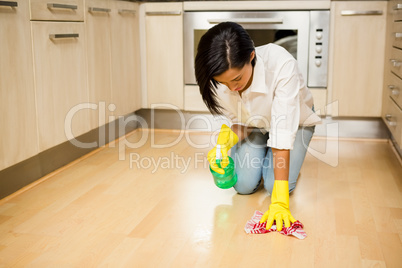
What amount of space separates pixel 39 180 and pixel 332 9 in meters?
1.86

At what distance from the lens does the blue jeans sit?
2.06 metres

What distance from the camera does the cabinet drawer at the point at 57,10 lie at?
82.4 inches

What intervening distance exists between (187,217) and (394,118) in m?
1.24

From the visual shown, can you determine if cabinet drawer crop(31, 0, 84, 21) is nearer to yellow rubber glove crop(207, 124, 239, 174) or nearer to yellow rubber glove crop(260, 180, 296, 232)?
yellow rubber glove crop(207, 124, 239, 174)

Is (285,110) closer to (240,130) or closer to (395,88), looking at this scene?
(240,130)

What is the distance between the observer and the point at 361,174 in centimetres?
235

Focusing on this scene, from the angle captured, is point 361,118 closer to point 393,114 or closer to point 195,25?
point 393,114

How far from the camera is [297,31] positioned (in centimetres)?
295

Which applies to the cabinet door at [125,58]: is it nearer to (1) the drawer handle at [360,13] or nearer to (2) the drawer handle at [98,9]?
(2) the drawer handle at [98,9]

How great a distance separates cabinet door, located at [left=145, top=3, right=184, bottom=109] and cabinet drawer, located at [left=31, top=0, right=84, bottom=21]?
0.76 meters

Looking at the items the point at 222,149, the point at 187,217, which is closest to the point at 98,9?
the point at 222,149

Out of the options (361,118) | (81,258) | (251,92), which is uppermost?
(251,92)

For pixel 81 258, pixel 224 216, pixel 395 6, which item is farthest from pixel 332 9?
pixel 81 258

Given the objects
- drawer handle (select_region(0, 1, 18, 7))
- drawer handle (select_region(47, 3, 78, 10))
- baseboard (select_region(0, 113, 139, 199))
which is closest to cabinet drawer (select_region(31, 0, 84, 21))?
drawer handle (select_region(47, 3, 78, 10))
